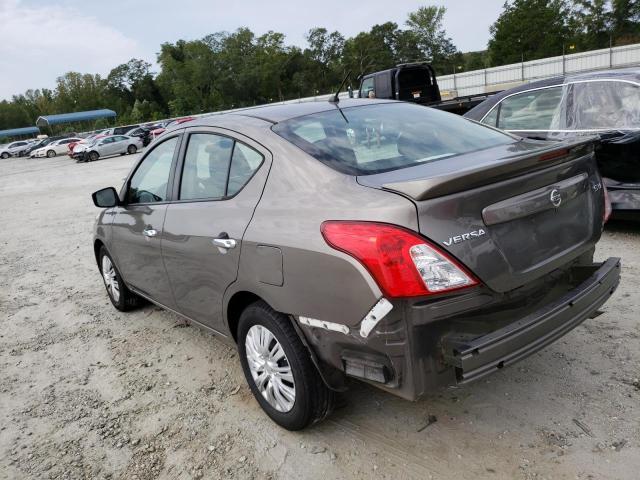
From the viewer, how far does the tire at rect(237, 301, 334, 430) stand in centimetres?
264

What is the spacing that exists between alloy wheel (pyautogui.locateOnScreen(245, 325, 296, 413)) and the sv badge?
1068mm

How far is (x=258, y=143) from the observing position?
9.66ft

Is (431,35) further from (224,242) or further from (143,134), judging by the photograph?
(224,242)

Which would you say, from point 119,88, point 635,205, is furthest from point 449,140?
point 119,88

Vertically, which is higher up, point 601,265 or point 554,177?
point 554,177

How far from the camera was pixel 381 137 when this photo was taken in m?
2.99

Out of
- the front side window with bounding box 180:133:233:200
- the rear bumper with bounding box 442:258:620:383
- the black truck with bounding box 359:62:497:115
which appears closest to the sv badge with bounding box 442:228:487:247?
the rear bumper with bounding box 442:258:620:383

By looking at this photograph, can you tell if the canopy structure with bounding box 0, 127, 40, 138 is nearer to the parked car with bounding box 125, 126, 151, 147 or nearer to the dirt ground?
the parked car with bounding box 125, 126, 151, 147

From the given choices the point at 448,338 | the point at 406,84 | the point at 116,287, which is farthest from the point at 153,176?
the point at 406,84

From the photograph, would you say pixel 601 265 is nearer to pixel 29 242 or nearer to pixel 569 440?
pixel 569 440

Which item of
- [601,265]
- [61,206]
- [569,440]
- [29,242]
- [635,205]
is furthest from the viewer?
[61,206]

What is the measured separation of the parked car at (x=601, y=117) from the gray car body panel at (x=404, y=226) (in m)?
2.73

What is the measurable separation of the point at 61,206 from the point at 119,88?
364ft

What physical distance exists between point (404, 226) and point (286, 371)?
111 cm
